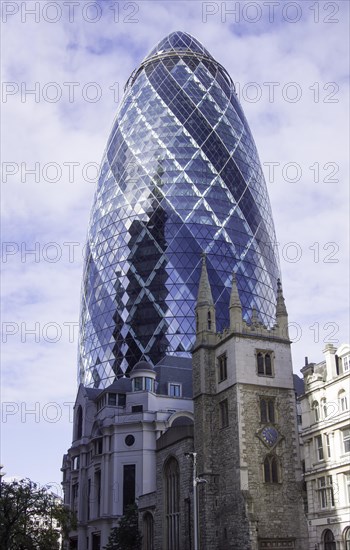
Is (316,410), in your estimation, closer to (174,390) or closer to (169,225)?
(174,390)

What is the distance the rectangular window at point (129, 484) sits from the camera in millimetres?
65000

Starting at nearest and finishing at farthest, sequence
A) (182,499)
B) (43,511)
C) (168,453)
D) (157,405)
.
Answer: (43,511)
(182,499)
(168,453)
(157,405)

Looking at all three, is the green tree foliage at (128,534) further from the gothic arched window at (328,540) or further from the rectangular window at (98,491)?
the gothic arched window at (328,540)

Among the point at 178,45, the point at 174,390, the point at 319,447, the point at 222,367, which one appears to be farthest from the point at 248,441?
the point at 178,45

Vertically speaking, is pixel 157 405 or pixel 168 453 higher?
pixel 157 405

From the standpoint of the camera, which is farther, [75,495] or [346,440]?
[75,495]

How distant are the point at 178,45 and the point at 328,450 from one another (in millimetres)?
82695

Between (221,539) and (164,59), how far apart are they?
78322 millimetres

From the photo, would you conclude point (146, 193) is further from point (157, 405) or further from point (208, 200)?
point (157, 405)

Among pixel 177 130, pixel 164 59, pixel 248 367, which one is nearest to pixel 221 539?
pixel 248 367

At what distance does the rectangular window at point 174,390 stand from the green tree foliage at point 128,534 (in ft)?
50.6

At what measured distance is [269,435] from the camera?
47500mm

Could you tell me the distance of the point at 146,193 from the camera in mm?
92125

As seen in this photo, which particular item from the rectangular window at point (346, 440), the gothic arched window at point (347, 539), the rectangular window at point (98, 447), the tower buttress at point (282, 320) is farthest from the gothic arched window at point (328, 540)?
the rectangular window at point (98, 447)
